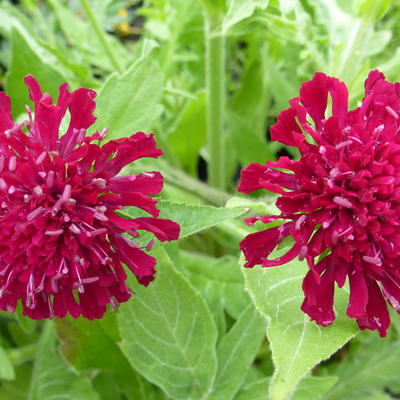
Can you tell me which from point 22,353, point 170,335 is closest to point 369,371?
point 170,335

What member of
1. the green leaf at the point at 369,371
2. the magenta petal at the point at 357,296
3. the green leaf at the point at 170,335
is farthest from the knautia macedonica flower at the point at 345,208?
the green leaf at the point at 369,371

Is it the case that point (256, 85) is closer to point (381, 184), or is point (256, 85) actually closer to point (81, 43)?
point (81, 43)

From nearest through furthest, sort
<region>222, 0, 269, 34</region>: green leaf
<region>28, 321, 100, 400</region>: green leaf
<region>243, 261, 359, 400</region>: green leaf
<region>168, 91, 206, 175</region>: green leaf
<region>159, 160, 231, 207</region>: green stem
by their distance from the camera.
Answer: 1. <region>243, 261, 359, 400</region>: green leaf
2. <region>222, 0, 269, 34</region>: green leaf
3. <region>28, 321, 100, 400</region>: green leaf
4. <region>159, 160, 231, 207</region>: green stem
5. <region>168, 91, 206, 175</region>: green leaf

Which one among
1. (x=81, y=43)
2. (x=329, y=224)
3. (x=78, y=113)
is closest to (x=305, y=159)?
(x=329, y=224)

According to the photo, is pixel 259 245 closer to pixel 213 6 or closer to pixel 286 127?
pixel 286 127

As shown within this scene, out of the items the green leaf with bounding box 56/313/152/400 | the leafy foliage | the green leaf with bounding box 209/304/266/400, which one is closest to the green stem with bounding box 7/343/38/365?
the leafy foliage

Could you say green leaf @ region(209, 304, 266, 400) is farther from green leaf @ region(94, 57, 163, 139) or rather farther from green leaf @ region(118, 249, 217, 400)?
green leaf @ region(94, 57, 163, 139)
